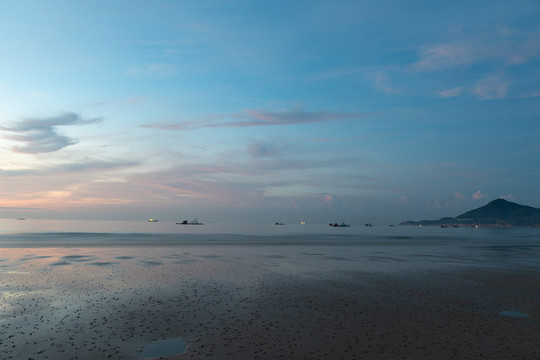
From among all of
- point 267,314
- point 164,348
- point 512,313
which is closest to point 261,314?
point 267,314

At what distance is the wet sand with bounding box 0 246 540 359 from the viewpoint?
528 inches

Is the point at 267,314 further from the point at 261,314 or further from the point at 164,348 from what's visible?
the point at 164,348

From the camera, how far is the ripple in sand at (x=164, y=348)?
12.7 meters

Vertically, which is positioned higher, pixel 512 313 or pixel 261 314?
pixel 261 314

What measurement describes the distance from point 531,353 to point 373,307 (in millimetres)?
7890

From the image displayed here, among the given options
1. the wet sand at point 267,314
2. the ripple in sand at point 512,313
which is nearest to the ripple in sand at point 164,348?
the wet sand at point 267,314

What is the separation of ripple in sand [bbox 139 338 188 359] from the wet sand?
285mm

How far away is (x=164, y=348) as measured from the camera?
13367 mm

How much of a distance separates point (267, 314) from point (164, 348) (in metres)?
6.31

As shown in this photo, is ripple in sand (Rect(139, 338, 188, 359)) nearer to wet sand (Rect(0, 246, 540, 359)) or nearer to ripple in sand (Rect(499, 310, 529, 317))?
wet sand (Rect(0, 246, 540, 359))

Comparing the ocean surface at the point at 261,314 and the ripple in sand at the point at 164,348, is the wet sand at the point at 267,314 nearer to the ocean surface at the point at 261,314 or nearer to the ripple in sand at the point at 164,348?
the ocean surface at the point at 261,314

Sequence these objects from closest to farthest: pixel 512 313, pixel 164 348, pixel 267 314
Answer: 1. pixel 164 348
2. pixel 267 314
3. pixel 512 313

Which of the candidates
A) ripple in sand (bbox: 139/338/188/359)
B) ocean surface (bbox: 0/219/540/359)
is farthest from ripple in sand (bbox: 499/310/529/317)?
ripple in sand (bbox: 139/338/188/359)

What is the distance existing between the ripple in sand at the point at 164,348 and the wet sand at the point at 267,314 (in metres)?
0.29
